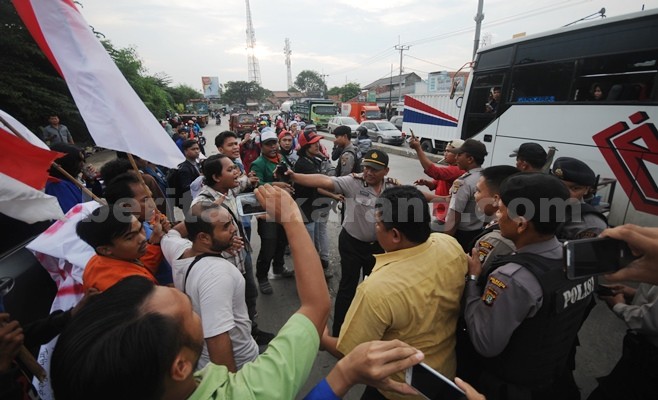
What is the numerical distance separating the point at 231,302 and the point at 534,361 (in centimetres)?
143

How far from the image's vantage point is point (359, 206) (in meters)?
2.85

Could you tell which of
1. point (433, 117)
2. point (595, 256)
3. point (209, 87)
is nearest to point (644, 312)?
point (595, 256)

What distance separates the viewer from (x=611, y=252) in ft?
3.93

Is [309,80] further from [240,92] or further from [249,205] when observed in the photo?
[249,205]

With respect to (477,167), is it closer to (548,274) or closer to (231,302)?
(548,274)

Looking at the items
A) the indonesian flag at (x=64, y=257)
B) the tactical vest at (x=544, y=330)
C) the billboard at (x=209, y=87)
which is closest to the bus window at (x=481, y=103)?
the tactical vest at (x=544, y=330)

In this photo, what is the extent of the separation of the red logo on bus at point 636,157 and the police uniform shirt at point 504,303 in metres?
4.37

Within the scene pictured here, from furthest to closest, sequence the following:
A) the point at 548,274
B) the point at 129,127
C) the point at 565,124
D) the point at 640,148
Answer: the point at 565,124 → the point at 640,148 → the point at 129,127 → the point at 548,274

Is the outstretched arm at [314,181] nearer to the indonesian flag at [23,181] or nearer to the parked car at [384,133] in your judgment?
the indonesian flag at [23,181]

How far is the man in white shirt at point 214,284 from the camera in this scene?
4.96ft

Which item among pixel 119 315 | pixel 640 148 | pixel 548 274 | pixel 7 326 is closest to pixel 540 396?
pixel 548 274

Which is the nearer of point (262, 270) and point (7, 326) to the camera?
point (7, 326)

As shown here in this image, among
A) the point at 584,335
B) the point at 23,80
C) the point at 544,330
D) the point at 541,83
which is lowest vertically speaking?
the point at 584,335

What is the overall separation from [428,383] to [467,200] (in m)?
2.20
